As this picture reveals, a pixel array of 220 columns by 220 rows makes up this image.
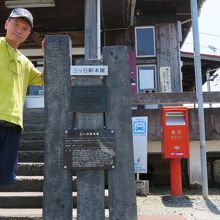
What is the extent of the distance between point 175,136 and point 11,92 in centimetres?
389

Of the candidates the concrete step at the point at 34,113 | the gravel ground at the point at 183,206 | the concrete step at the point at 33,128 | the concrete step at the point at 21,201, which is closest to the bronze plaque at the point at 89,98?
the concrete step at the point at 21,201

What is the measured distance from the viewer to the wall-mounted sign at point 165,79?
11570mm

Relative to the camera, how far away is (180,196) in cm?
629

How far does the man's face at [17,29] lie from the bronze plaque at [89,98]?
2.01 feet

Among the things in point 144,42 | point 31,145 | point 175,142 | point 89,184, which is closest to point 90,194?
point 89,184

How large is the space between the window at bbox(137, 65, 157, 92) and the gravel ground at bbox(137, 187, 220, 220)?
523cm

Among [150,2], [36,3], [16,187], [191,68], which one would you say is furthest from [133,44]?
[16,187]

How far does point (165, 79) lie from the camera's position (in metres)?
11.6

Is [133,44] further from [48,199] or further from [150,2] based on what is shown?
[48,199]

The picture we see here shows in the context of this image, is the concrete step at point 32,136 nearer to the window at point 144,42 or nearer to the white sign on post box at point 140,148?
the white sign on post box at point 140,148

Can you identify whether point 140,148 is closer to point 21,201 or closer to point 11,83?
point 21,201

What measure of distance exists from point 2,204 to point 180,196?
2.93 meters

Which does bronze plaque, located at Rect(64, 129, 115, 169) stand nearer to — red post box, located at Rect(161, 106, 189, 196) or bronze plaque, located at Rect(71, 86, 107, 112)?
bronze plaque, located at Rect(71, 86, 107, 112)

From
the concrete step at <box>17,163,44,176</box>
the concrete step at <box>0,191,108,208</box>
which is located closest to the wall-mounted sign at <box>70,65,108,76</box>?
the concrete step at <box>0,191,108,208</box>
